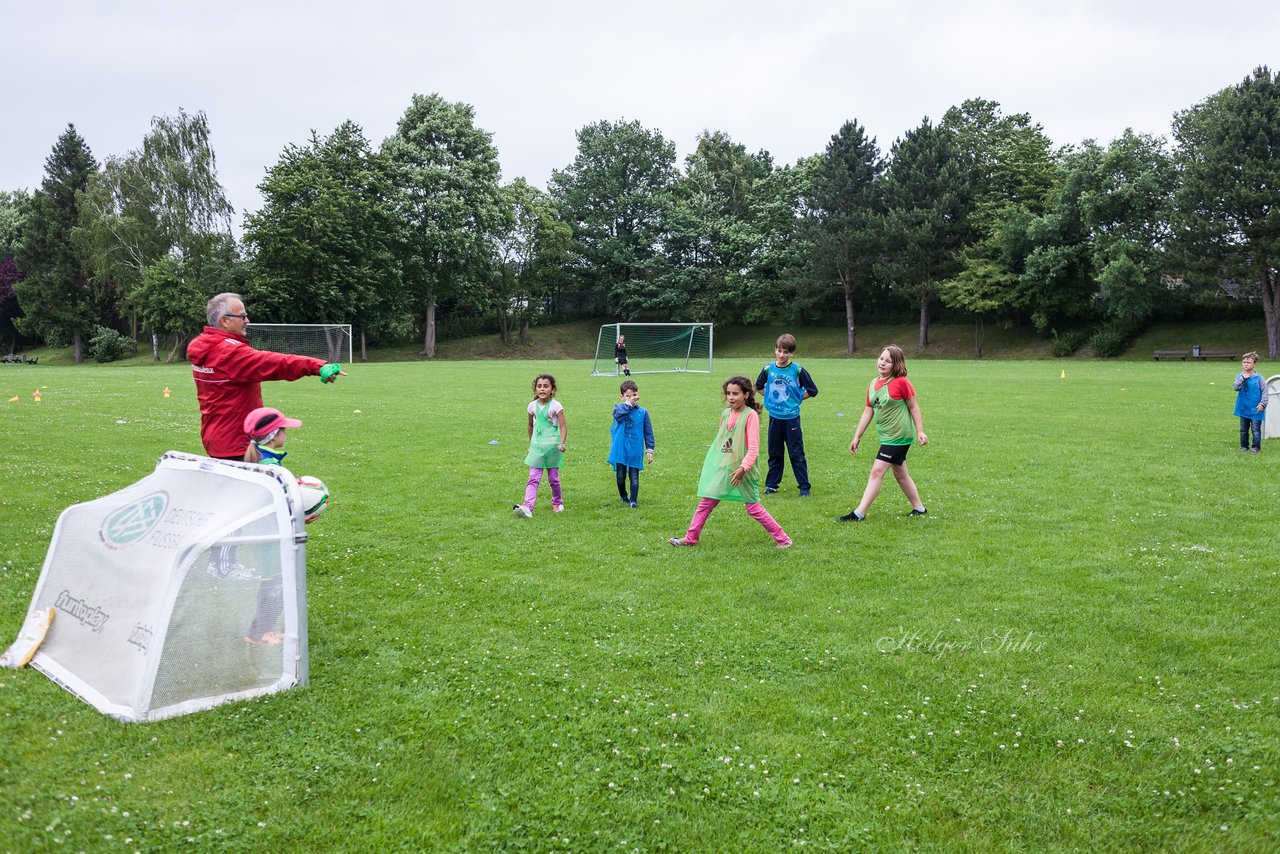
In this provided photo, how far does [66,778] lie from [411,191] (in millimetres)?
55430

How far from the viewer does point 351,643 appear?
17.4 feet

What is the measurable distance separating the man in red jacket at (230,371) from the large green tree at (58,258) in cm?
6348

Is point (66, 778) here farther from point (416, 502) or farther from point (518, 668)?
point (416, 502)

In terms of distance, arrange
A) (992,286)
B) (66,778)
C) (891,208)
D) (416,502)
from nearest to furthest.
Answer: (66,778)
(416,502)
(992,286)
(891,208)

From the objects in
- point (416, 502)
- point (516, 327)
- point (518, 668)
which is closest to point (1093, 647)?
point (518, 668)

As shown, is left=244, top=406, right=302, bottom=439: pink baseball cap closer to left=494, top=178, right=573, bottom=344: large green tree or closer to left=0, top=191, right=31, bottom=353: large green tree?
left=494, top=178, right=573, bottom=344: large green tree

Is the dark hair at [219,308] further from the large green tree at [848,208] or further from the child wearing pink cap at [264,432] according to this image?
the large green tree at [848,208]

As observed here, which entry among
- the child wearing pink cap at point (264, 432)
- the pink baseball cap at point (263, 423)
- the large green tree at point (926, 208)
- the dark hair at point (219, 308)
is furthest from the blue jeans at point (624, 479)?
the large green tree at point (926, 208)

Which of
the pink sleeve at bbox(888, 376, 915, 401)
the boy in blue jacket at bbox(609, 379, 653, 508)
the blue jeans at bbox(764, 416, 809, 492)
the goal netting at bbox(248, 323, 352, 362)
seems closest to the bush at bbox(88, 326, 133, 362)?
the goal netting at bbox(248, 323, 352, 362)

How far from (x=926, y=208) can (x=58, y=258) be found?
61.1 meters

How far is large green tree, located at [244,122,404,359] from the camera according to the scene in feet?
161

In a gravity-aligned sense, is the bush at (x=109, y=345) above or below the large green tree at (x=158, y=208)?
below

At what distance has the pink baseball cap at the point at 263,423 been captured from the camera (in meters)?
5.13

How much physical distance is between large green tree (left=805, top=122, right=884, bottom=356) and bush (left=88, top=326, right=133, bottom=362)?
48.0 m
